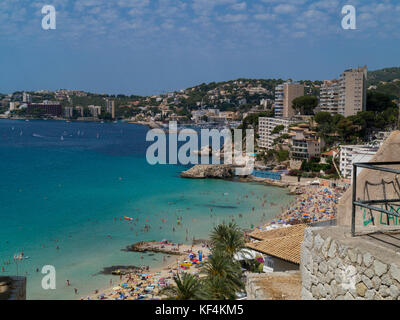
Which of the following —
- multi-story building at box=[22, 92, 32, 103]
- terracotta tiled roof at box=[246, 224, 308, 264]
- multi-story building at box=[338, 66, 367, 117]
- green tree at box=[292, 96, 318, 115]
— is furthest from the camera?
multi-story building at box=[22, 92, 32, 103]

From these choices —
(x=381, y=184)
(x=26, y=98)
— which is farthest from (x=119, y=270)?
(x=26, y=98)

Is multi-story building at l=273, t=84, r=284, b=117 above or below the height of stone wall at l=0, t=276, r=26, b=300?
above

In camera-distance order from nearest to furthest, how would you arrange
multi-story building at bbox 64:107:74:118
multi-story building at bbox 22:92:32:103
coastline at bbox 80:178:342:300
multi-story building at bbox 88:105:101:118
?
1. coastline at bbox 80:178:342:300
2. multi-story building at bbox 64:107:74:118
3. multi-story building at bbox 88:105:101:118
4. multi-story building at bbox 22:92:32:103

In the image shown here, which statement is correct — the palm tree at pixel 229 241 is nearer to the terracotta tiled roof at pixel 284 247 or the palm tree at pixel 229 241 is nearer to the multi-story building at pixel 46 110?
the terracotta tiled roof at pixel 284 247

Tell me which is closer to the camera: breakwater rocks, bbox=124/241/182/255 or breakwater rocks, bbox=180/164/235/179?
breakwater rocks, bbox=124/241/182/255

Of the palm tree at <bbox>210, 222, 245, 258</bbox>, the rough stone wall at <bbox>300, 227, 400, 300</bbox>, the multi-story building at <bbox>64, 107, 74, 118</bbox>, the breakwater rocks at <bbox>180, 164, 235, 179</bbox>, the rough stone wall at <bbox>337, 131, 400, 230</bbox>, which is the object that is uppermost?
the multi-story building at <bbox>64, 107, 74, 118</bbox>

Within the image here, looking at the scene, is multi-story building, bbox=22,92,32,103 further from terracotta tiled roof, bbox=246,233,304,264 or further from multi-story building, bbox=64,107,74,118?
terracotta tiled roof, bbox=246,233,304,264

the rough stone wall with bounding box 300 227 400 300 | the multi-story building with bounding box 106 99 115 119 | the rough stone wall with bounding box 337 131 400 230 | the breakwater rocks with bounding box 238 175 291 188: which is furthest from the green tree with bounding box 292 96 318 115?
the multi-story building with bounding box 106 99 115 119

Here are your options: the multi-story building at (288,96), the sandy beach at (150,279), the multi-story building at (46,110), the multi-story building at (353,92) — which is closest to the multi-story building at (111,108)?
the multi-story building at (46,110)
